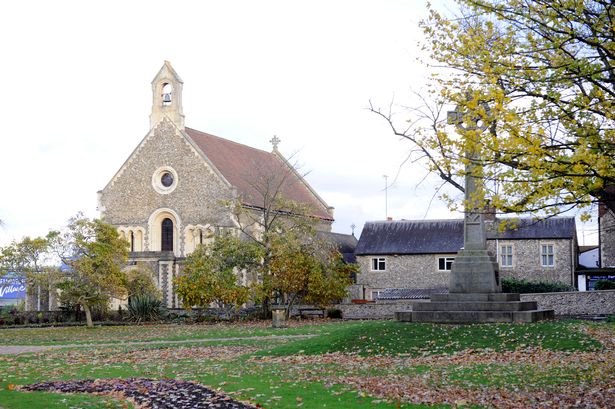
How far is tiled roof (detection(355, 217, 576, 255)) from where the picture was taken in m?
48.0

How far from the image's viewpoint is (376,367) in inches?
637

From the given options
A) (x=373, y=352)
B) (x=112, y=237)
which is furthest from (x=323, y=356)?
(x=112, y=237)

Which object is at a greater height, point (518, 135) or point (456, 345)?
point (518, 135)

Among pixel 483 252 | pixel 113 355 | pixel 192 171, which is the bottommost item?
pixel 113 355

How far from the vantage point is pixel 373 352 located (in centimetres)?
1858

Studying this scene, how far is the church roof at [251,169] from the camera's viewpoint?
51375mm

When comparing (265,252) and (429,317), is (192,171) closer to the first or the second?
(265,252)

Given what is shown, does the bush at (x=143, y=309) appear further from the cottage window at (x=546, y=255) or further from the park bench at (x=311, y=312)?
the cottage window at (x=546, y=255)

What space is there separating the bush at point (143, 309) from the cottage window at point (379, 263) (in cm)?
1661

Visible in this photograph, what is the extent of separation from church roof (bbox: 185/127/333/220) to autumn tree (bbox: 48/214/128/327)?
11260mm

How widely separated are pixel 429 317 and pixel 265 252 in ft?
66.3

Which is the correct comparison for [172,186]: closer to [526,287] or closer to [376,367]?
[526,287]

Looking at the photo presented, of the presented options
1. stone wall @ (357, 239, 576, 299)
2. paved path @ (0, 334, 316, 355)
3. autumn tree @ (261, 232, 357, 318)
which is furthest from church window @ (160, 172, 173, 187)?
paved path @ (0, 334, 316, 355)

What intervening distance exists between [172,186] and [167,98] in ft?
21.2
